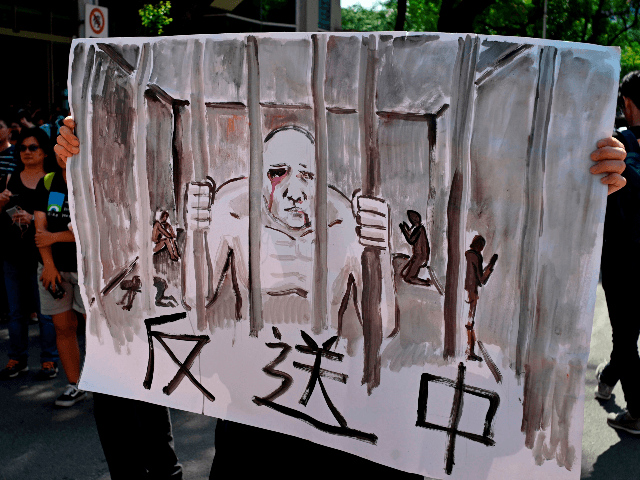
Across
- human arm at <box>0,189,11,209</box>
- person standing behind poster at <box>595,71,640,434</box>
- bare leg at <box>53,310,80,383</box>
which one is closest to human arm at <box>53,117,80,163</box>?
bare leg at <box>53,310,80,383</box>

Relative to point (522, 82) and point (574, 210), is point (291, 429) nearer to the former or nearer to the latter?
point (574, 210)

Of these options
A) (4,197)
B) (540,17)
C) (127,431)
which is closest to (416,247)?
(127,431)

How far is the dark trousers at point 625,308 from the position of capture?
3357mm

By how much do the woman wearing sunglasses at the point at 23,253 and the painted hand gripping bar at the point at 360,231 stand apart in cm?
231

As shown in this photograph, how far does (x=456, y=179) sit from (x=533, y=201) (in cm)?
18

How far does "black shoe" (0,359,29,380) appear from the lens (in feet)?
14.3

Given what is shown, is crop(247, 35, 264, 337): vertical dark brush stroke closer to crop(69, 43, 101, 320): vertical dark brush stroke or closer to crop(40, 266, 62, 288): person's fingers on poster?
crop(69, 43, 101, 320): vertical dark brush stroke

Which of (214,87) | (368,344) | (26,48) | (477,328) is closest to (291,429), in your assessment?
(368,344)

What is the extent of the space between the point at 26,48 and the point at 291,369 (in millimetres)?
16380

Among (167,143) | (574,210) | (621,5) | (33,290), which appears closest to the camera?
(574,210)

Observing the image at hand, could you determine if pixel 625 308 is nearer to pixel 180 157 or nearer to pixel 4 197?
pixel 180 157

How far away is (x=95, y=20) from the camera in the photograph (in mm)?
7129

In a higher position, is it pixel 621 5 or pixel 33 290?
pixel 621 5

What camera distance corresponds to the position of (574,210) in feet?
5.11
